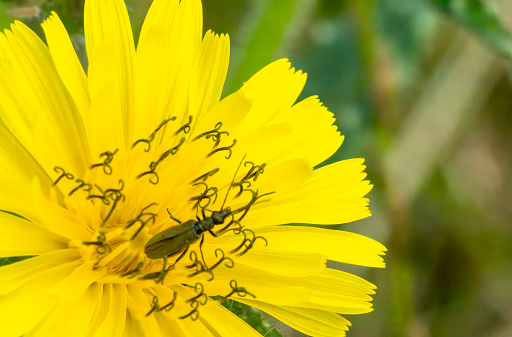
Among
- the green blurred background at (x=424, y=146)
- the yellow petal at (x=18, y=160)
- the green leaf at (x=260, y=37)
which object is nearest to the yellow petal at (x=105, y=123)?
the yellow petal at (x=18, y=160)

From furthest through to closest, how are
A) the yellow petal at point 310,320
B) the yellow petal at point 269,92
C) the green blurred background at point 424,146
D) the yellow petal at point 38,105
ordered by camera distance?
the green blurred background at point 424,146 → the yellow petal at point 269,92 → the yellow petal at point 310,320 → the yellow petal at point 38,105

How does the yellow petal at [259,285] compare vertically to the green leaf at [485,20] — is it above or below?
below

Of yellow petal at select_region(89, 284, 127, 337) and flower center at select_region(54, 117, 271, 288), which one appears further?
flower center at select_region(54, 117, 271, 288)

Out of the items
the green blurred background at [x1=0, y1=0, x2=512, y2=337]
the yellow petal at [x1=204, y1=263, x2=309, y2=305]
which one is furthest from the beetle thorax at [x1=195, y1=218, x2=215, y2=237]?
the green blurred background at [x1=0, y1=0, x2=512, y2=337]

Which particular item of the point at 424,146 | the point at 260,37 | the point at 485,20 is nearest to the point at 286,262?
the point at 260,37

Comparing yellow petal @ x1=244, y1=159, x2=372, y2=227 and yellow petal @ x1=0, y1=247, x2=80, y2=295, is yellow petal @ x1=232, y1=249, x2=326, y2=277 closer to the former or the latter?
yellow petal @ x1=244, y1=159, x2=372, y2=227

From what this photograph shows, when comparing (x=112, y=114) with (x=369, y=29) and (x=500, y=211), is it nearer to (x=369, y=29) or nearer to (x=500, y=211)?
(x=369, y=29)

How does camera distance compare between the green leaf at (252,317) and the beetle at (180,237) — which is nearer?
the beetle at (180,237)

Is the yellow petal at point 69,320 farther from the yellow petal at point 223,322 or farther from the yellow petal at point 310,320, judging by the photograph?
the yellow petal at point 310,320

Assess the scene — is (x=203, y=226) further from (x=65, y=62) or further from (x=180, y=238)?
(x=65, y=62)
